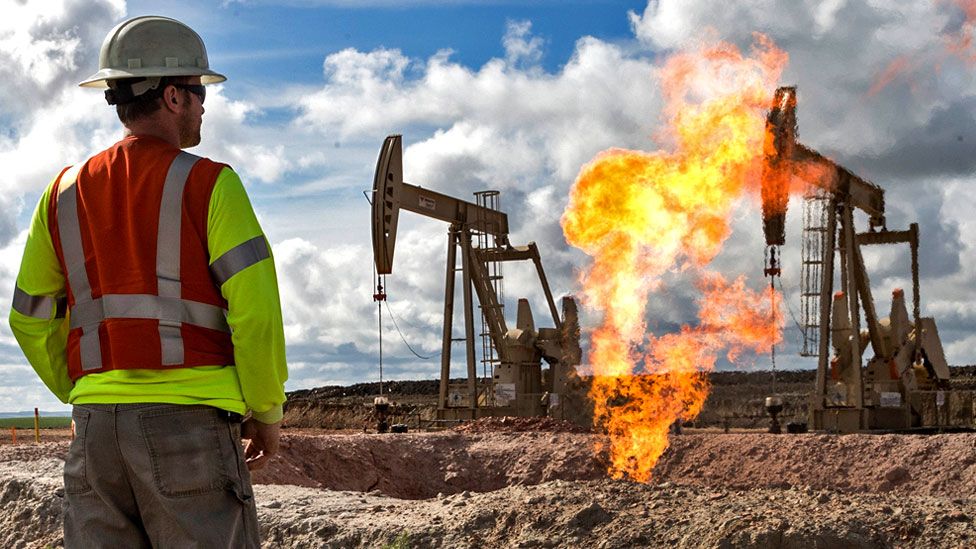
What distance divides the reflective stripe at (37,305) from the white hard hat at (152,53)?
0.78 metres

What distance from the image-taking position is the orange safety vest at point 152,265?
3.59 m

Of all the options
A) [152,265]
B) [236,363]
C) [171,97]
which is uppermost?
[171,97]

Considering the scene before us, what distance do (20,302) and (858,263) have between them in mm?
28177

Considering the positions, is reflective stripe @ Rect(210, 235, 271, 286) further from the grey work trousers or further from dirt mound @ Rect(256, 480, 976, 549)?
dirt mound @ Rect(256, 480, 976, 549)

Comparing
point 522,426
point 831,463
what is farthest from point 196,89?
point 522,426

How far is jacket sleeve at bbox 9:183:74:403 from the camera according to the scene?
4.02m

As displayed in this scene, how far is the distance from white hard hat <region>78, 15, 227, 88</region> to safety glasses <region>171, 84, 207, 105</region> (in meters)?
0.04

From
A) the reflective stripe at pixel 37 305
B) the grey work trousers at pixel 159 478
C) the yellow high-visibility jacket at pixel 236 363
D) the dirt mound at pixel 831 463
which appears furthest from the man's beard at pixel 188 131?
the dirt mound at pixel 831 463

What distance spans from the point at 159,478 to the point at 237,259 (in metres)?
0.72

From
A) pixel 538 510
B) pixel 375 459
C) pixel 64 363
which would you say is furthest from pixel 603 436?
pixel 64 363

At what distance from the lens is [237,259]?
3.57m

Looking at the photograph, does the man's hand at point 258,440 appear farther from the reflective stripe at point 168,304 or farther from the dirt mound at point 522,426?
the dirt mound at point 522,426

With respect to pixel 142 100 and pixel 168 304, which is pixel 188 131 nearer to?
pixel 142 100

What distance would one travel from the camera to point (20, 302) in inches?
160
